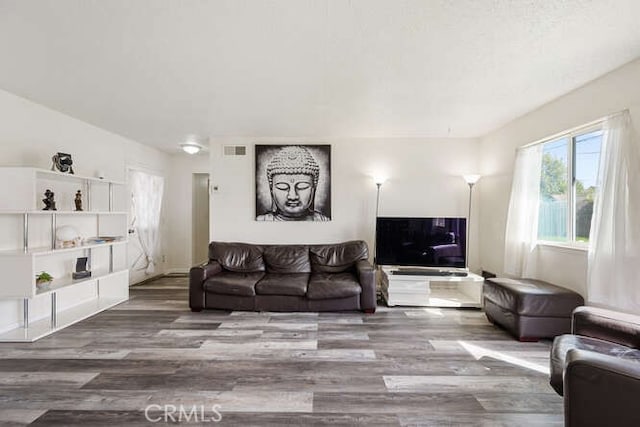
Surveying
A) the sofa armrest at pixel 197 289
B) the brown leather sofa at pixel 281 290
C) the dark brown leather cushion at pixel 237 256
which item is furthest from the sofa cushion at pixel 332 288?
the sofa armrest at pixel 197 289

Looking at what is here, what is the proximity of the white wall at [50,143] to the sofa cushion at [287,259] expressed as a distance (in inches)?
107

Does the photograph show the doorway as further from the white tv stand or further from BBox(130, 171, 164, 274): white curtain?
the white tv stand

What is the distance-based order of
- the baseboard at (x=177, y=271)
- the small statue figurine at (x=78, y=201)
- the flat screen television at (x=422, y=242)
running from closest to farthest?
the small statue figurine at (x=78, y=201)
the flat screen television at (x=422, y=242)
the baseboard at (x=177, y=271)

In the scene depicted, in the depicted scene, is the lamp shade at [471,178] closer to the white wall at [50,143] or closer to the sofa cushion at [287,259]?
the sofa cushion at [287,259]

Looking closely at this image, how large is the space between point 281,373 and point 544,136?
12.0ft

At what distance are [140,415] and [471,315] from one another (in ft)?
11.4

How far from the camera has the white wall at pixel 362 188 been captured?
4449 millimetres

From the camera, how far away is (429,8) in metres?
1.67

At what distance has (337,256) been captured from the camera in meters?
4.13

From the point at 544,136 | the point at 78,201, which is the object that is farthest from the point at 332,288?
the point at 78,201

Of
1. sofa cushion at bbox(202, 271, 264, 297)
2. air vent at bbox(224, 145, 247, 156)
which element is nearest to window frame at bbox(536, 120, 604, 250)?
sofa cushion at bbox(202, 271, 264, 297)

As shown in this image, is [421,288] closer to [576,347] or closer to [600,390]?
[576,347]

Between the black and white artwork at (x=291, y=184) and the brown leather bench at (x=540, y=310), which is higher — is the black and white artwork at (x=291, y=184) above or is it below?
above

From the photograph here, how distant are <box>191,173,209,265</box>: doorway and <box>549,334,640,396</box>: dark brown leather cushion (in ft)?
18.7
